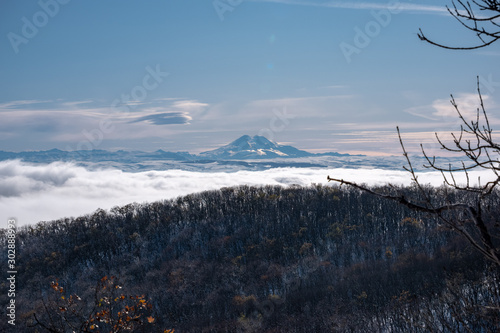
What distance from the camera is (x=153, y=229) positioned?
163 meters

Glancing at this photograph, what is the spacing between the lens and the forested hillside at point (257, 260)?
88125 mm

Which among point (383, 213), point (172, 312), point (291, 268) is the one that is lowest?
point (172, 312)

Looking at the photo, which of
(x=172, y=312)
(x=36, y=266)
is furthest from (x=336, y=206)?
(x=36, y=266)

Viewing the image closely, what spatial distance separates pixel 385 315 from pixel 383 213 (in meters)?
66.5

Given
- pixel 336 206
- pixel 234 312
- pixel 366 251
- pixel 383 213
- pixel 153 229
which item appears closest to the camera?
pixel 234 312

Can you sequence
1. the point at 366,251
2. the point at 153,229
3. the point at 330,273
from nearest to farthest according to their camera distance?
1. the point at 330,273
2. the point at 366,251
3. the point at 153,229

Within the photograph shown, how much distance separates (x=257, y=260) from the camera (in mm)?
131375

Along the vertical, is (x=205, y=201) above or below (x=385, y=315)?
above

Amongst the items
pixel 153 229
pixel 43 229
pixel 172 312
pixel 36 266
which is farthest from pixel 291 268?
pixel 43 229

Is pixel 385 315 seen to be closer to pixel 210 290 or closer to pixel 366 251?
pixel 366 251

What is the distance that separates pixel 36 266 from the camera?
492 feet

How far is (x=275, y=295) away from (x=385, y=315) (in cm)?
3580

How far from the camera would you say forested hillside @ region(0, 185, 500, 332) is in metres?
88.1

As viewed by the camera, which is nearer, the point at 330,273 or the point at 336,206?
the point at 330,273
